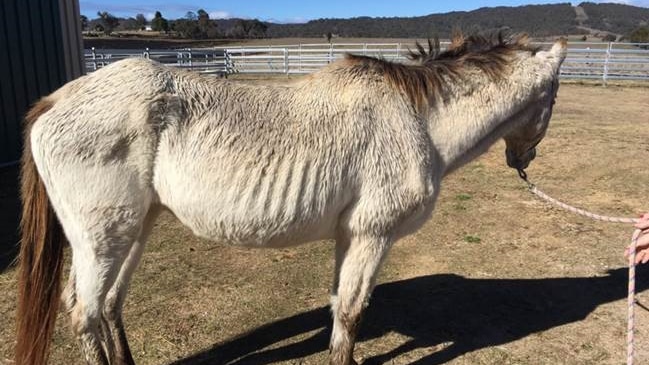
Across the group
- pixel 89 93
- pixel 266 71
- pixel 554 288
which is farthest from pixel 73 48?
pixel 266 71

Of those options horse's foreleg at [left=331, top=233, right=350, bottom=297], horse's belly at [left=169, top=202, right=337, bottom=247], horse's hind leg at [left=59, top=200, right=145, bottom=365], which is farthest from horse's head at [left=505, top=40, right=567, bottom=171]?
horse's hind leg at [left=59, top=200, right=145, bottom=365]

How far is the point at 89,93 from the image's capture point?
2615 mm

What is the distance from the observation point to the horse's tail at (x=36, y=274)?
2779 mm

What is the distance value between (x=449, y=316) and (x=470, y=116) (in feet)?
5.70

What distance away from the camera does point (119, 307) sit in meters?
3.28

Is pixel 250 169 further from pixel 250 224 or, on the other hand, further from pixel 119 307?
pixel 119 307

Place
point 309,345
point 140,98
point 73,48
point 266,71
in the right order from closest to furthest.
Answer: point 140,98
point 309,345
point 73,48
point 266,71

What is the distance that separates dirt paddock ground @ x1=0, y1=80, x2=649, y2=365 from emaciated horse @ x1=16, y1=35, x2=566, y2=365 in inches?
24.2

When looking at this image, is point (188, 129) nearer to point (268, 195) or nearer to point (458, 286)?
point (268, 195)

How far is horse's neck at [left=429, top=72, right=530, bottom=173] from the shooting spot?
3.16 m

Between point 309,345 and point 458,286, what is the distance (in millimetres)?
1587

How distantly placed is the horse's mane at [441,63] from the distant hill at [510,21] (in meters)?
100

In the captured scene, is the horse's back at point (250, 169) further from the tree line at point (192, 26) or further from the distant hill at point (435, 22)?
the distant hill at point (435, 22)

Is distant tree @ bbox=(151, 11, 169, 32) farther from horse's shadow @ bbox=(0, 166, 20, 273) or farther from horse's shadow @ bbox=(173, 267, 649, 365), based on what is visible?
horse's shadow @ bbox=(173, 267, 649, 365)
